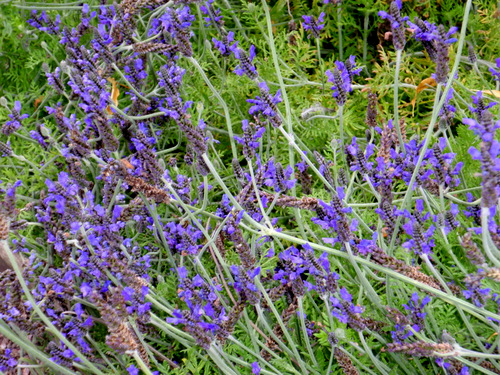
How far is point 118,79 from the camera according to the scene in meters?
2.63

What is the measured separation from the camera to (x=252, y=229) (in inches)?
63.4

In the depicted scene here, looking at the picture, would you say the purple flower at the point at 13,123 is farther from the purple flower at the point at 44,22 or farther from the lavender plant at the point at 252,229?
the purple flower at the point at 44,22

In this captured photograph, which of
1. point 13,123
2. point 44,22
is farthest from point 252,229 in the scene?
point 44,22

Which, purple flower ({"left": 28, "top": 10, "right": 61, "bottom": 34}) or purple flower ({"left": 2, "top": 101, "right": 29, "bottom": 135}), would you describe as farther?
purple flower ({"left": 28, "top": 10, "right": 61, "bottom": 34})

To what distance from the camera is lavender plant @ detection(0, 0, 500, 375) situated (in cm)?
140

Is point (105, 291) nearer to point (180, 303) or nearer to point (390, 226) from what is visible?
point (180, 303)

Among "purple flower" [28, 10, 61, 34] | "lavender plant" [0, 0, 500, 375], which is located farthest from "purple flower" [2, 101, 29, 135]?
"purple flower" [28, 10, 61, 34]

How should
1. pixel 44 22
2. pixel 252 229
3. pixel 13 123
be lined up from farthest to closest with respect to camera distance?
pixel 44 22 < pixel 13 123 < pixel 252 229

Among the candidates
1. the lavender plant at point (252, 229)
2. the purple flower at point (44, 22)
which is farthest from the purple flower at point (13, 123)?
the purple flower at point (44, 22)

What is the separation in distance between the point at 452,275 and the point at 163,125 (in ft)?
4.60

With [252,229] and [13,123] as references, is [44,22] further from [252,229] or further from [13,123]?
[252,229]

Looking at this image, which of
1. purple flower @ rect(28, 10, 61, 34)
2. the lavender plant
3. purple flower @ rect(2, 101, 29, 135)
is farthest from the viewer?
purple flower @ rect(28, 10, 61, 34)

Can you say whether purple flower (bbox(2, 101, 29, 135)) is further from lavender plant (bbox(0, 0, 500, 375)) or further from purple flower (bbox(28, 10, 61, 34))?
purple flower (bbox(28, 10, 61, 34))

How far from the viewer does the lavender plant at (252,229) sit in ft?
4.59
